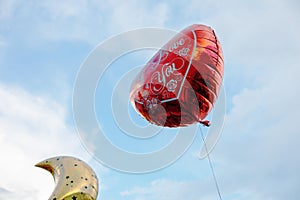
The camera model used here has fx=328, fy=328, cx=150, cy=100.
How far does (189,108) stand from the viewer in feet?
17.7

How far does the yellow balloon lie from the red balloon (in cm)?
242

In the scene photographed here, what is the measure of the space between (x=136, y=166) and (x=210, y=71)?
2.00 metres

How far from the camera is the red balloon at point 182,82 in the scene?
5340mm

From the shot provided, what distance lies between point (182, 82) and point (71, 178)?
2760mm

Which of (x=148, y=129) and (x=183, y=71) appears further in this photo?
(x=148, y=129)

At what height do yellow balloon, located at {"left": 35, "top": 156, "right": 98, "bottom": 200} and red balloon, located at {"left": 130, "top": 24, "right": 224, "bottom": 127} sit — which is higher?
red balloon, located at {"left": 130, "top": 24, "right": 224, "bottom": 127}

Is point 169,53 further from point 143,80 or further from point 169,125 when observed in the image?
point 169,125

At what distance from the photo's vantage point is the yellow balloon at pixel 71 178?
9.70 ft

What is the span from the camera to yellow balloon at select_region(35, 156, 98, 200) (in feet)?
9.70

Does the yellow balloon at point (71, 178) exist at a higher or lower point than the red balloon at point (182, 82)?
lower

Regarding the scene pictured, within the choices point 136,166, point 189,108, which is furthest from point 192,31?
point 136,166

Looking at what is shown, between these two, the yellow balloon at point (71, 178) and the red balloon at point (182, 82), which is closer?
the yellow balloon at point (71, 178)

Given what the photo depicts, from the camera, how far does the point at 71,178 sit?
3070mm

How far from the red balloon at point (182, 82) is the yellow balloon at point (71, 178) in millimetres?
2421
